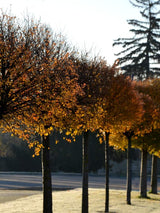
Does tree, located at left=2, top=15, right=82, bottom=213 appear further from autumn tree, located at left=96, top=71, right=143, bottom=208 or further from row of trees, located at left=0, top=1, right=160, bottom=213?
autumn tree, located at left=96, top=71, right=143, bottom=208

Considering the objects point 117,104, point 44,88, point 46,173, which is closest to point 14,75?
point 44,88

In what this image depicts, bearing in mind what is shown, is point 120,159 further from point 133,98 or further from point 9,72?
point 9,72

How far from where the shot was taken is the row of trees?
43.6 feet

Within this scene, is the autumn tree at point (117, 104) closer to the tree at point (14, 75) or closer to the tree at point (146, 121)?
the tree at point (146, 121)

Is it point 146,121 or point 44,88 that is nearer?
point 44,88

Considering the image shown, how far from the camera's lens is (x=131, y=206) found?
2270 cm

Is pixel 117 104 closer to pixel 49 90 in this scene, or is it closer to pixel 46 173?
pixel 46 173

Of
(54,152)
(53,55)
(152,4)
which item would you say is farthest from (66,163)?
(53,55)

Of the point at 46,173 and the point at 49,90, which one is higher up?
the point at 49,90

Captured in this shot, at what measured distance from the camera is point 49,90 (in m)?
13.9

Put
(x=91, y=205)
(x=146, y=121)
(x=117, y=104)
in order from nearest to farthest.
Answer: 1. (x=117, y=104)
2. (x=91, y=205)
3. (x=146, y=121)

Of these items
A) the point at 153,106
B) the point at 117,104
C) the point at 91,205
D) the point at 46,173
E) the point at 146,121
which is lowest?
the point at 91,205

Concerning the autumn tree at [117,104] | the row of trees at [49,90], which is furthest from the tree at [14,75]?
the autumn tree at [117,104]

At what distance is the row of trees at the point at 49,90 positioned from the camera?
1328cm
